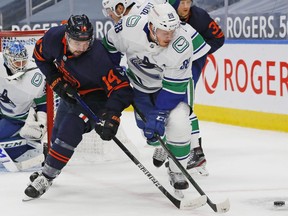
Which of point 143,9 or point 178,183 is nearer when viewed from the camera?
point 178,183

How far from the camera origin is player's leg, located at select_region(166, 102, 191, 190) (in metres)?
4.42

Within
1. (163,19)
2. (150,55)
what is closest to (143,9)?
(150,55)

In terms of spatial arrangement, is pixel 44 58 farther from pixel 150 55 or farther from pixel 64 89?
pixel 150 55

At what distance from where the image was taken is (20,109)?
5.51 m

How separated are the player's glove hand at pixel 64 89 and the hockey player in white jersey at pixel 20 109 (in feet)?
2.59

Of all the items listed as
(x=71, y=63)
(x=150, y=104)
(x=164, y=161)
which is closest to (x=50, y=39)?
(x=71, y=63)

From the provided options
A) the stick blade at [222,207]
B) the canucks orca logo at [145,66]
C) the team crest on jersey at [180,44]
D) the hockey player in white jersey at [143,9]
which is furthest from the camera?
the hockey player in white jersey at [143,9]

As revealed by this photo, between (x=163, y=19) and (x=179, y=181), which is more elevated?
(x=163, y=19)

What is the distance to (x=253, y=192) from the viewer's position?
4.64 meters

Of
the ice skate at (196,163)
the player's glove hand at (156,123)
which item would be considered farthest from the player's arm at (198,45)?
the player's glove hand at (156,123)

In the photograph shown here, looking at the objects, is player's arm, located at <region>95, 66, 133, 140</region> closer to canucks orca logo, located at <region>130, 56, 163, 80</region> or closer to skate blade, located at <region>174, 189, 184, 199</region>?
canucks orca logo, located at <region>130, 56, 163, 80</region>

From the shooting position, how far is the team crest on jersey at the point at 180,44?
438 cm

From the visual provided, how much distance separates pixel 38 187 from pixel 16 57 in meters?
1.13

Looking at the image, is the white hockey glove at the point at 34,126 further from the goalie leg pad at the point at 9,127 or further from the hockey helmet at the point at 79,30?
the hockey helmet at the point at 79,30
